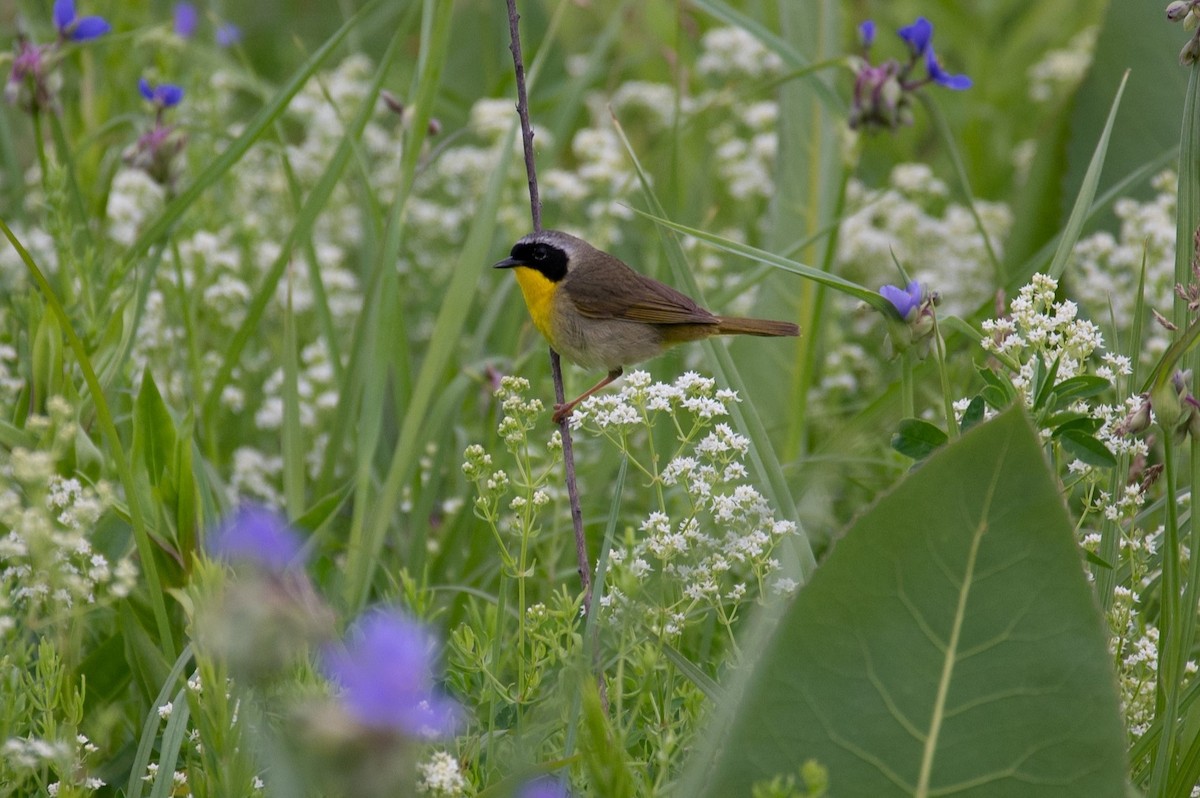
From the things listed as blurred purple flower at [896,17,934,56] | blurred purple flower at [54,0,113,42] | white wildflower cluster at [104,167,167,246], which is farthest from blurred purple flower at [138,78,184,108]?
blurred purple flower at [896,17,934,56]

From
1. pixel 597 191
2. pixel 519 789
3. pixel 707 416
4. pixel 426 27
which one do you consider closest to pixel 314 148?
pixel 597 191

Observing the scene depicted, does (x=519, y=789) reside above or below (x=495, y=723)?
above

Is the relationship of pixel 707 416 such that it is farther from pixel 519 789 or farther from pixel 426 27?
pixel 426 27

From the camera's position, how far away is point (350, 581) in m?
2.72

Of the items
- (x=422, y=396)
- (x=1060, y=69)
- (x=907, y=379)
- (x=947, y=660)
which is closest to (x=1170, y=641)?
(x=947, y=660)

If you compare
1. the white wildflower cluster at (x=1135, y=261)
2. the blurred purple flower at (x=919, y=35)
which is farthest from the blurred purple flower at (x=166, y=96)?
the white wildflower cluster at (x=1135, y=261)

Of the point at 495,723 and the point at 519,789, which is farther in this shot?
the point at 495,723

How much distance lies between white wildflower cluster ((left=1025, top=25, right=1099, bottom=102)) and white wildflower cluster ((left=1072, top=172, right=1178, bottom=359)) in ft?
5.39

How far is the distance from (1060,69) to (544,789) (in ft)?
16.6

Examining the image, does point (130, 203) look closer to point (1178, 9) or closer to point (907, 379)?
point (907, 379)

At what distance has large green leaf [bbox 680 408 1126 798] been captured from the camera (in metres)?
1.61

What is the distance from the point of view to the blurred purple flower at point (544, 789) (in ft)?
5.09

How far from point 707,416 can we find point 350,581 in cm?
92

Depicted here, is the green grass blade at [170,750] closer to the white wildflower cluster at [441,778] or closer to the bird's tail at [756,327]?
the white wildflower cluster at [441,778]
